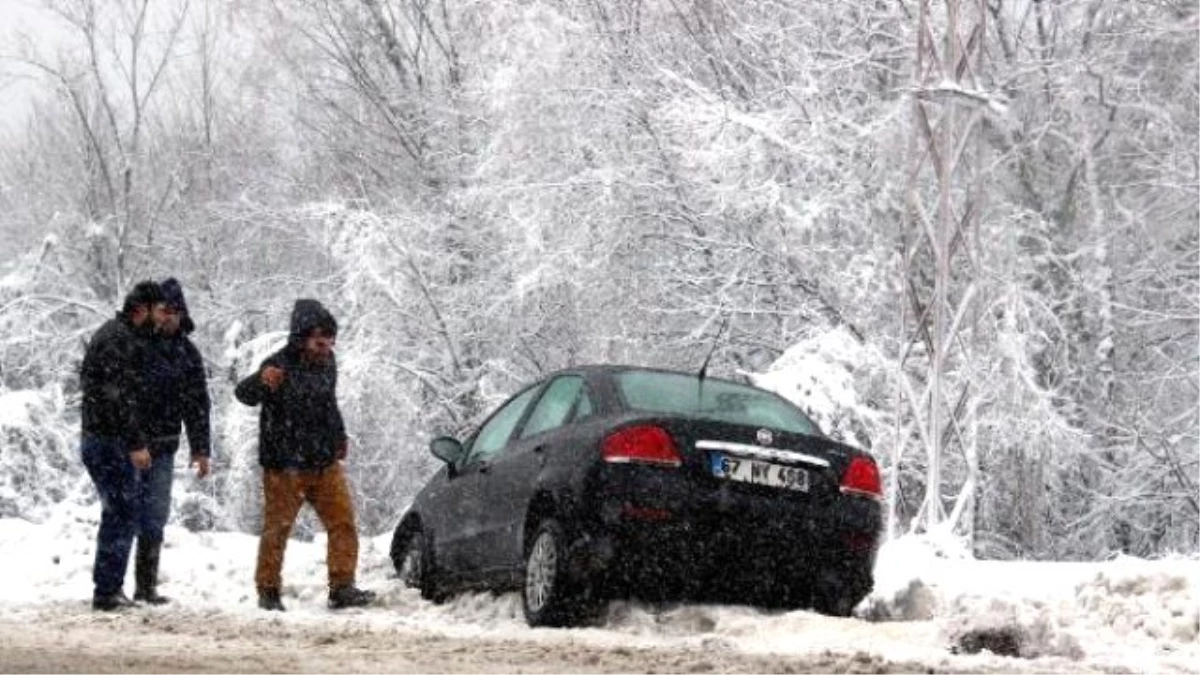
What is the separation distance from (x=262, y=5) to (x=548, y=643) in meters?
21.3

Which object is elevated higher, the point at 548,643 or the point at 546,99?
the point at 546,99

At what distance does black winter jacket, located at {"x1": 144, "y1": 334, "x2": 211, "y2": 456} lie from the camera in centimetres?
930

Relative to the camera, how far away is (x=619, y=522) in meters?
7.73

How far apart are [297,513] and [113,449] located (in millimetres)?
1051

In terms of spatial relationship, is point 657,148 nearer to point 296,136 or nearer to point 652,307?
point 652,307

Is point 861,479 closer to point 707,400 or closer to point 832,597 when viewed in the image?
point 832,597

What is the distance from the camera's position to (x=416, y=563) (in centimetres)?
1036

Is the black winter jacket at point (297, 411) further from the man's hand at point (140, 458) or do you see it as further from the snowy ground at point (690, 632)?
the snowy ground at point (690, 632)

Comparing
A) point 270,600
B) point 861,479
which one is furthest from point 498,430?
point 861,479

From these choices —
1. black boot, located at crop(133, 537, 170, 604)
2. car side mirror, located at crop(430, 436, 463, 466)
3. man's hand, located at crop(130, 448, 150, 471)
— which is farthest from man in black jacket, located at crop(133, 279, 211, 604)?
car side mirror, located at crop(430, 436, 463, 466)

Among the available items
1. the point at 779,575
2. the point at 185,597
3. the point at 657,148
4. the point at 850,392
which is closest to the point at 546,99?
the point at 657,148

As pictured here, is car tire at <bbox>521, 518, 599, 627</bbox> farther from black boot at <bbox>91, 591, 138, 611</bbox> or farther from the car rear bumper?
black boot at <bbox>91, 591, 138, 611</bbox>

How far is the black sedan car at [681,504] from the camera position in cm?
776

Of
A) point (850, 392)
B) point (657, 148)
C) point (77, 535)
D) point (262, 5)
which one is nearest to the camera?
point (77, 535)
